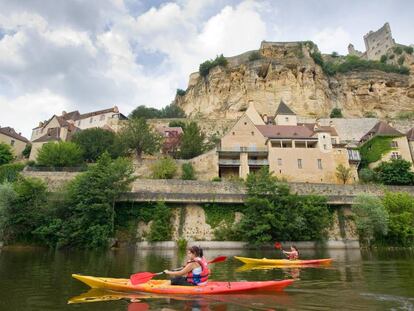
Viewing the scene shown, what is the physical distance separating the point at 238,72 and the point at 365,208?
1729 inches

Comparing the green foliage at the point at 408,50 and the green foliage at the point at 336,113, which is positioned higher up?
the green foliage at the point at 408,50

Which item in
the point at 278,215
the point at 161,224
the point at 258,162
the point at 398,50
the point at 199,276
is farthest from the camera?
the point at 398,50

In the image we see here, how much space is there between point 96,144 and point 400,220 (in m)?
32.0

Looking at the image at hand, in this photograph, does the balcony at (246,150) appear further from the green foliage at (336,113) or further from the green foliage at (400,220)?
the green foliage at (336,113)

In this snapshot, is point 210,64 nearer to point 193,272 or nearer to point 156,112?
point 156,112

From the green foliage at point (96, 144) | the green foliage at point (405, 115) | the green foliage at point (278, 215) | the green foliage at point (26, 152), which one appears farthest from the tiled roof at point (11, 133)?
the green foliage at point (405, 115)

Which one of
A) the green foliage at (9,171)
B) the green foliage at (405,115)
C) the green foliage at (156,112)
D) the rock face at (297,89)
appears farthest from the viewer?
the green foliage at (156,112)

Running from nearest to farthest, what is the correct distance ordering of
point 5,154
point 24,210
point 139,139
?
point 24,210 → point 139,139 → point 5,154

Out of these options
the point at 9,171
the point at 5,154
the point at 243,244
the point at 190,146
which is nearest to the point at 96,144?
the point at 9,171

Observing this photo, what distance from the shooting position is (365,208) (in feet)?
80.0

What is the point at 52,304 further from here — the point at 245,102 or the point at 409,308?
the point at 245,102

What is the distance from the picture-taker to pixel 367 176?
115ft

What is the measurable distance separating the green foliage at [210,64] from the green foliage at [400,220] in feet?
149

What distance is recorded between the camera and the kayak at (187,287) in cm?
838
